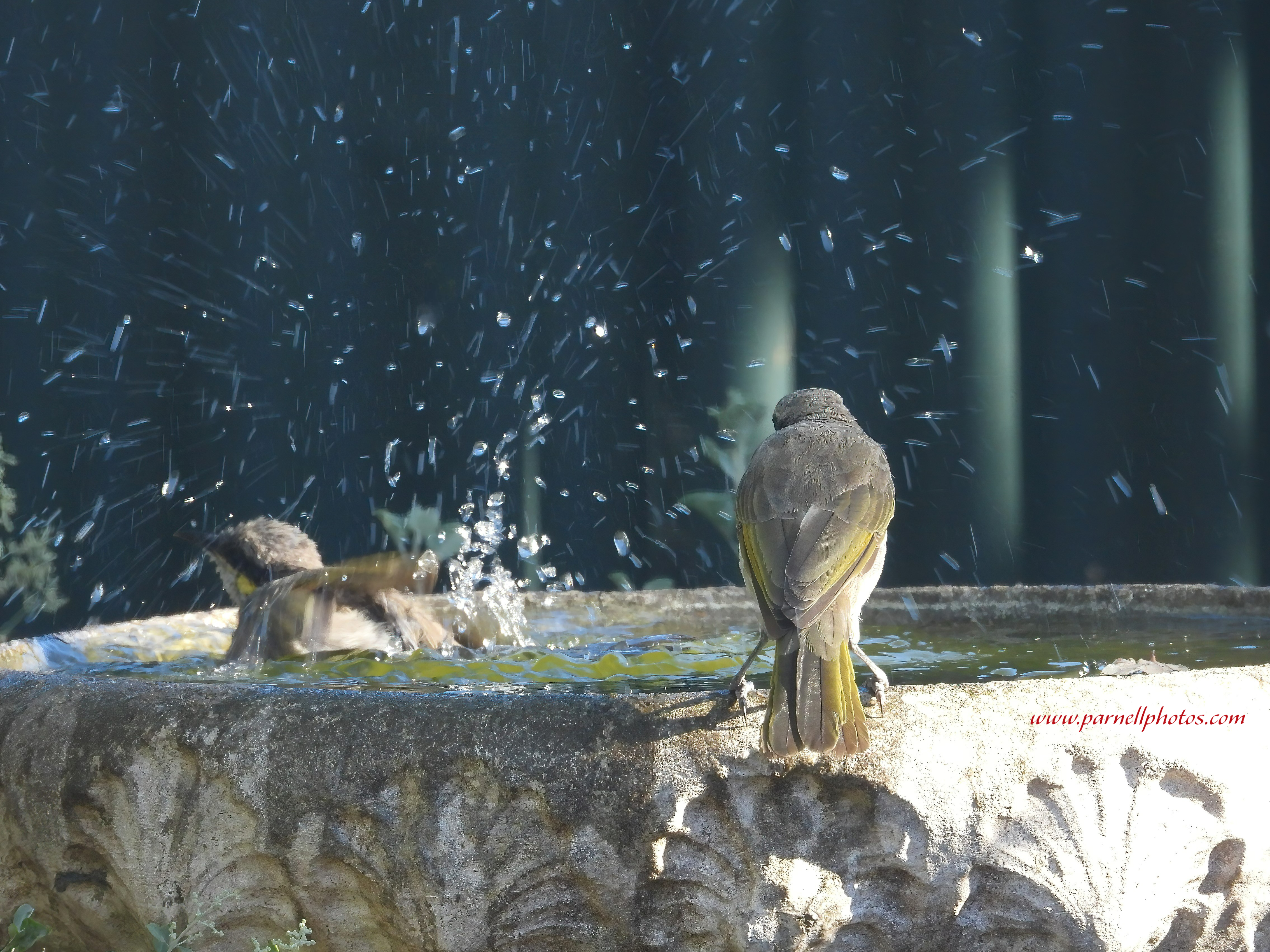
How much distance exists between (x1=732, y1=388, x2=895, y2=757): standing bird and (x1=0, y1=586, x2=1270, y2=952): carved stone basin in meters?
0.04

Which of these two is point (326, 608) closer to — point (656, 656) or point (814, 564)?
point (656, 656)

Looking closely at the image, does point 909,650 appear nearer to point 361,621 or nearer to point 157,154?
point 361,621

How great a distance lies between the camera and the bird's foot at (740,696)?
1.35 m

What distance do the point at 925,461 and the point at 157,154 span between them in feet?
10.8

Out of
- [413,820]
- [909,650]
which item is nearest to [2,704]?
[413,820]

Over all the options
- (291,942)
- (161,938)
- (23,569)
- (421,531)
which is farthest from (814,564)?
(23,569)

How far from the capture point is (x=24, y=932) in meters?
1.53

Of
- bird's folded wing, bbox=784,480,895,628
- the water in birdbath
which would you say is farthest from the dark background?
bird's folded wing, bbox=784,480,895,628

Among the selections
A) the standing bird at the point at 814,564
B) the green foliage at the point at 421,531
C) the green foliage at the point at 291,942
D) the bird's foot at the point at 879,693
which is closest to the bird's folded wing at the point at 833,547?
the standing bird at the point at 814,564

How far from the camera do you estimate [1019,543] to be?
4.70 metres

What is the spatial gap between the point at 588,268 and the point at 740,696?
369 cm

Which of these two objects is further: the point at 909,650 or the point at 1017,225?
the point at 1017,225

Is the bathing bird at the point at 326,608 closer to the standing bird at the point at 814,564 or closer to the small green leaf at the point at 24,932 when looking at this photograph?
the small green leaf at the point at 24,932

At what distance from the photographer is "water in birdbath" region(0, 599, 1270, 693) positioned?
7.37 feet
